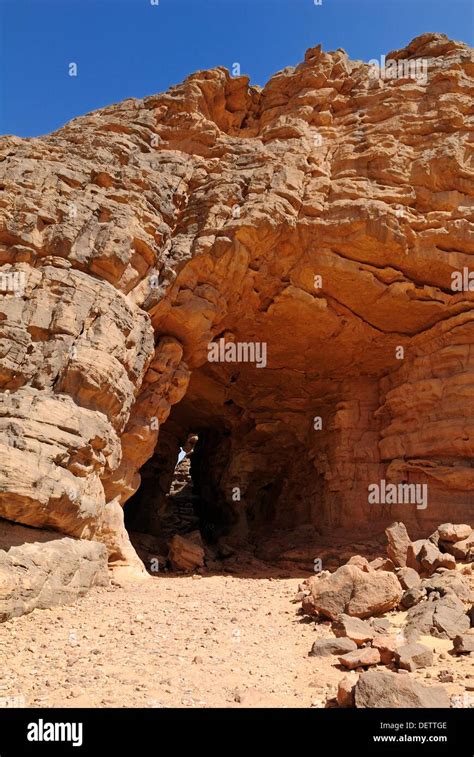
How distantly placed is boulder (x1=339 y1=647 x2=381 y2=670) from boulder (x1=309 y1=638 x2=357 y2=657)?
12.5 inches

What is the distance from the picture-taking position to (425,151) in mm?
12664

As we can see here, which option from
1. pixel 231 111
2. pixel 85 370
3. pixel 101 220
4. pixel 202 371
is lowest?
pixel 85 370

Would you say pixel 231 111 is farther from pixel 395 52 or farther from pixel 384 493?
pixel 384 493

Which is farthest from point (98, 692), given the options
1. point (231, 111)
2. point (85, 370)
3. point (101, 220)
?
point (231, 111)

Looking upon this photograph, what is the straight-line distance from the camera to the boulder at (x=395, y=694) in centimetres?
341

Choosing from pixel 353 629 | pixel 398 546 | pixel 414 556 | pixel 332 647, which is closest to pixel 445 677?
pixel 332 647

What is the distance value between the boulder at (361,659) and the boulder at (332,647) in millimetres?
317

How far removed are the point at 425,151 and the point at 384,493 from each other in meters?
8.53

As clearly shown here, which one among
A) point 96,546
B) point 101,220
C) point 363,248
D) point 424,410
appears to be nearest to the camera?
point 96,546

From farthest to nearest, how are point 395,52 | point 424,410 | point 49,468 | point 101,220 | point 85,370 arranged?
point 395,52, point 424,410, point 101,220, point 85,370, point 49,468

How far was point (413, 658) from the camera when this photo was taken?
14.1 feet

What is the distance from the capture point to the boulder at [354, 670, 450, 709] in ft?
11.2
